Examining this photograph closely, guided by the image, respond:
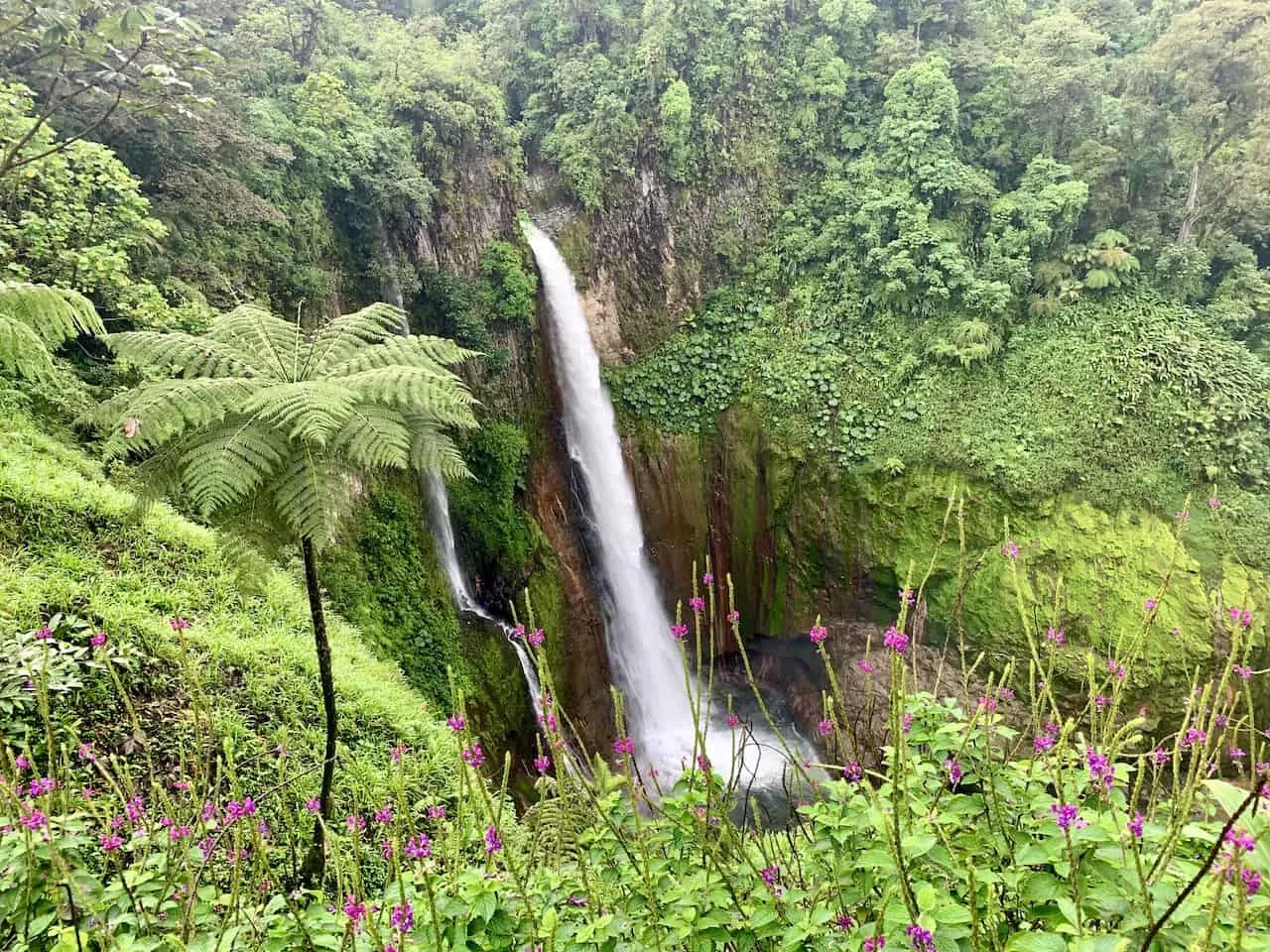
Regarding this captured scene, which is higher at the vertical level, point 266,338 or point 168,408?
point 266,338

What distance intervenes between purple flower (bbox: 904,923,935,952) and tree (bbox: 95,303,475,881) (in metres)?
2.33

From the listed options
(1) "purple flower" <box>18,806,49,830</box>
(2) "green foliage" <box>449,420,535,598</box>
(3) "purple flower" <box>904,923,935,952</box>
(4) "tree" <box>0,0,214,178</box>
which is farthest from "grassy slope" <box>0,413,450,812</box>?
(3) "purple flower" <box>904,923,935,952</box>

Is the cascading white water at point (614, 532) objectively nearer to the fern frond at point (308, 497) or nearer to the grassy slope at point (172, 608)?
the grassy slope at point (172, 608)

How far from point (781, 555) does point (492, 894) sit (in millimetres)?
10372

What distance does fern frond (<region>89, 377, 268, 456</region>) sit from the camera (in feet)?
9.10

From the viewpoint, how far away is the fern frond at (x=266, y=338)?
333 cm

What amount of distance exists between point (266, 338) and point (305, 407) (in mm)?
934

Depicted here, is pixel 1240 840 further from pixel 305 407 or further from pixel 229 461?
pixel 229 461

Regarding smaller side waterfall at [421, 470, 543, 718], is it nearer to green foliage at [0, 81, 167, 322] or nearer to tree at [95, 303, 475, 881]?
green foliage at [0, 81, 167, 322]

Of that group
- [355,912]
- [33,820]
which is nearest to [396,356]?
[33,820]

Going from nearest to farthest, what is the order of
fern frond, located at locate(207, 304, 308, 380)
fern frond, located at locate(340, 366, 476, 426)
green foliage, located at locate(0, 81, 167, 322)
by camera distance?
fern frond, located at locate(340, 366, 476, 426) → fern frond, located at locate(207, 304, 308, 380) → green foliage, located at locate(0, 81, 167, 322)

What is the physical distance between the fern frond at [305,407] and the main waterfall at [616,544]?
316 inches

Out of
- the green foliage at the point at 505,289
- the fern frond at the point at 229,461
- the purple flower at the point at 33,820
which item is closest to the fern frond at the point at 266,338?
the fern frond at the point at 229,461

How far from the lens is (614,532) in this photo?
36.7 ft
